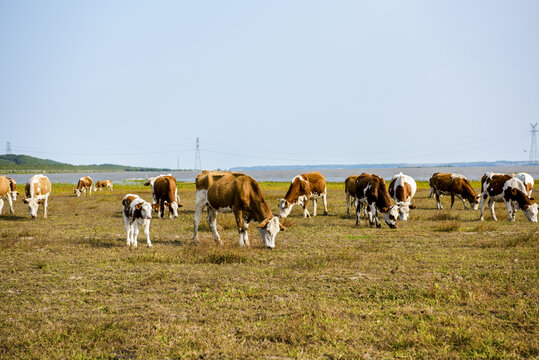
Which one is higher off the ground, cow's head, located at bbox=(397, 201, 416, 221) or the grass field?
cow's head, located at bbox=(397, 201, 416, 221)

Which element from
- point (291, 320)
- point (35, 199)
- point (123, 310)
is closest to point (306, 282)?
point (291, 320)

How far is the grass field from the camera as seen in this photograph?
223 inches

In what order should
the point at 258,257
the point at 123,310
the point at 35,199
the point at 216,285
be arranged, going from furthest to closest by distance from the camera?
1. the point at 35,199
2. the point at 258,257
3. the point at 216,285
4. the point at 123,310

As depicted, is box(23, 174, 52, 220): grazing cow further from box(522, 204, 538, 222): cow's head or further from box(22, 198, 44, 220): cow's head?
box(522, 204, 538, 222): cow's head

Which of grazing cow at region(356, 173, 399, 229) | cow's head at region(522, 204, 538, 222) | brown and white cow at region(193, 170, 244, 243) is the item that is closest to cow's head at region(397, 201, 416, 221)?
grazing cow at region(356, 173, 399, 229)

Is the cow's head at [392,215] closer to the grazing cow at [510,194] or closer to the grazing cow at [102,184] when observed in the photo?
the grazing cow at [510,194]

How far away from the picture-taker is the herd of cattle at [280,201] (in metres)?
13.2

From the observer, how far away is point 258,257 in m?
11.8

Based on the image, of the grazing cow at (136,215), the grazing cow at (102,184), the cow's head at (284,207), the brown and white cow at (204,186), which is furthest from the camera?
the grazing cow at (102,184)

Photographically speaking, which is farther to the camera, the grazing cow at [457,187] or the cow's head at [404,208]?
the grazing cow at [457,187]

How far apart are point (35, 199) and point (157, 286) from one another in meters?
18.3

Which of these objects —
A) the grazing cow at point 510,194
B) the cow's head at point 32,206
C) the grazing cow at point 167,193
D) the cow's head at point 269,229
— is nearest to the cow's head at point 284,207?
the grazing cow at point 167,193

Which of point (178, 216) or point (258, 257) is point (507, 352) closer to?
point (258, 257)

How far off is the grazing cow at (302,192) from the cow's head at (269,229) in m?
8.15
